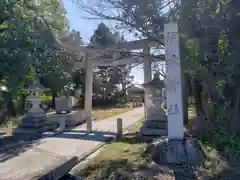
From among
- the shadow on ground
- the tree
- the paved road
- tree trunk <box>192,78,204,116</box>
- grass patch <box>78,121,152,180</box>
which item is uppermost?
the tree

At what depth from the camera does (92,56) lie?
11.8 metres

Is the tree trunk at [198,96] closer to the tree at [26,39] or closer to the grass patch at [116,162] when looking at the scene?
the grass patch at [116,162]

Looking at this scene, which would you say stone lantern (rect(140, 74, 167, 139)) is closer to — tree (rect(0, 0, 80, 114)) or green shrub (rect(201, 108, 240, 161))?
green shrub (rect(201, 108, 240, 161))

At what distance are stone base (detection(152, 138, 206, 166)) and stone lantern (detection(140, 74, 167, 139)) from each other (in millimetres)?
3199

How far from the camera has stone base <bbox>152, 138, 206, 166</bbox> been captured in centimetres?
597

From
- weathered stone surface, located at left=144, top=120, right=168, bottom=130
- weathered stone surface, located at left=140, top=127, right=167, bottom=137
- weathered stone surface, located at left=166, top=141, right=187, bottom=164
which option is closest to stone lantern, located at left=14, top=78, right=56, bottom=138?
weathered stone surface, located at left=140, top=127, right=167, bottom=137

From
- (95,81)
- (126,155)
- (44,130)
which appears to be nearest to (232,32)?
(126,155)

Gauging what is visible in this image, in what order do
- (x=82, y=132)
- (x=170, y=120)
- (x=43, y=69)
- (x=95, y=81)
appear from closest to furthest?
(x=170, y=120) < (x=82, y=132) < (x=43, y=69) < (x=95, y=81)

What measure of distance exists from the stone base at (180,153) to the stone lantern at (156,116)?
3199 millimetres

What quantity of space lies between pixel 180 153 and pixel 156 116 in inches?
159

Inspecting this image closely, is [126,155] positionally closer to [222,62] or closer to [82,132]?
[222,62]

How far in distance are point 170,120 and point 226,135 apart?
7.46 feet

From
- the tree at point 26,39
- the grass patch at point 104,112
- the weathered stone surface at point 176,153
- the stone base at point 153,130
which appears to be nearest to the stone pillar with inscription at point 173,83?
the weathered stone surface at point 176,153

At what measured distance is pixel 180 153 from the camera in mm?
6059
